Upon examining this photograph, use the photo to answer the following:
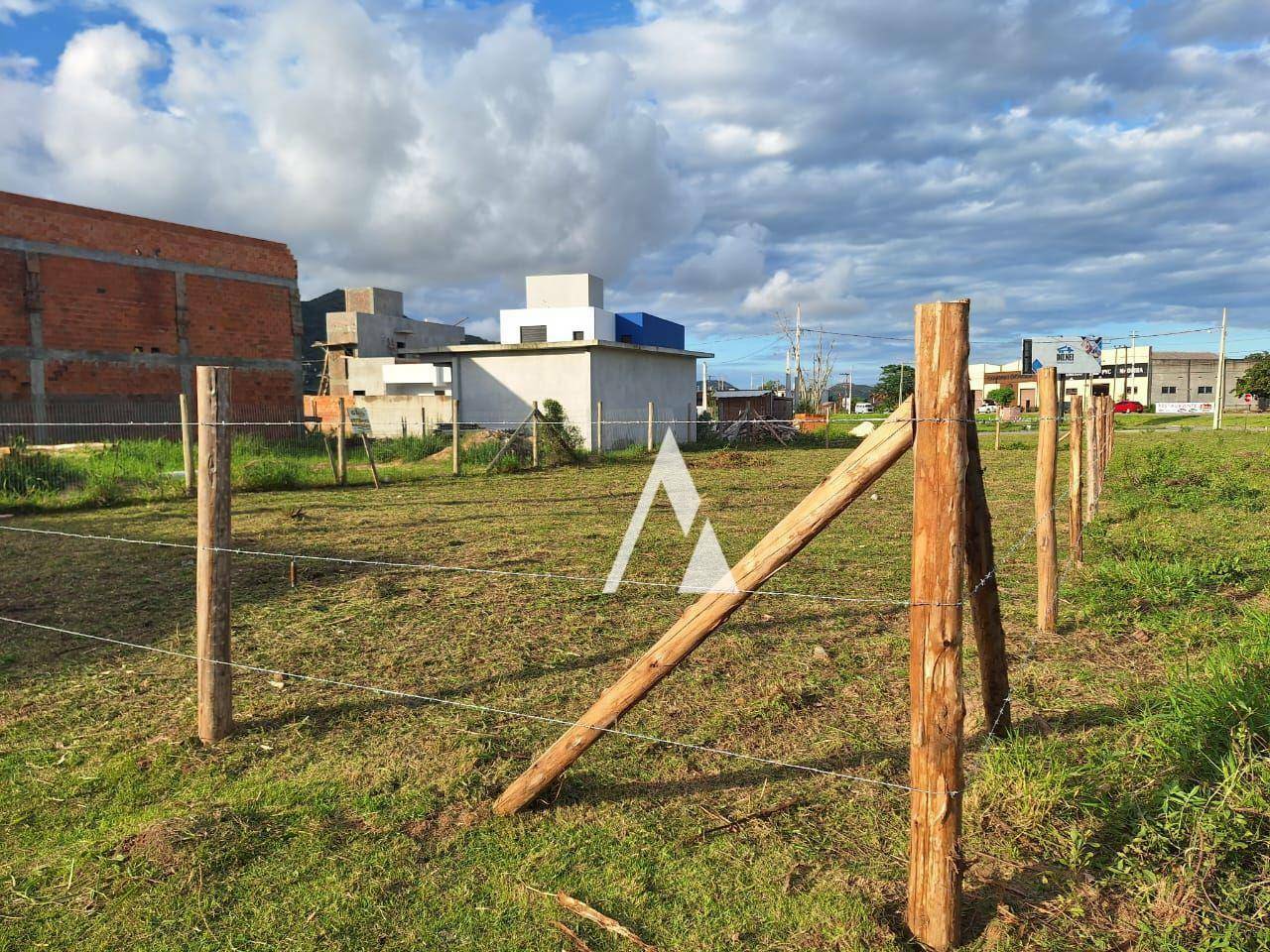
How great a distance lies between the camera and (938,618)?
2.50 metres

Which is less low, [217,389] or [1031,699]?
[217,389]

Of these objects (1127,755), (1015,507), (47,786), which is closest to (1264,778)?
(1127,755)

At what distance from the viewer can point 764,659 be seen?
5156 millimetres

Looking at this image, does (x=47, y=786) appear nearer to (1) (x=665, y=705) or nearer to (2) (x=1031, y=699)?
(1) (x=665, y=705)

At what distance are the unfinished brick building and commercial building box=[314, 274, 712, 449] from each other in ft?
14.4

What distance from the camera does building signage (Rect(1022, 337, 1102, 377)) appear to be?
55.5 m

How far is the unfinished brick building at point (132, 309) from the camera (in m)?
20.5

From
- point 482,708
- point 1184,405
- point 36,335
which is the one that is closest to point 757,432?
point 36,335

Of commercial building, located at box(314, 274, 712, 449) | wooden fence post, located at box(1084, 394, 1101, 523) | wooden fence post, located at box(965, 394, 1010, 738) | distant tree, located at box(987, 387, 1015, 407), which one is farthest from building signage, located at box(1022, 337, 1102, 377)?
wooden fence post, located at box(965, 394, 1010, 738)

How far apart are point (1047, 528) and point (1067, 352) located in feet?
198

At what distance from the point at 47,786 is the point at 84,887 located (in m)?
0.99

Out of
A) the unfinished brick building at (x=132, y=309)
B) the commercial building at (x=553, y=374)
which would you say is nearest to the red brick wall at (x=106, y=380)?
the unfinished brick building at (x=132, y=309)

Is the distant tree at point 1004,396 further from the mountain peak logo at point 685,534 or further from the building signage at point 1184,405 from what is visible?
the mountain peak logo at point 685,534

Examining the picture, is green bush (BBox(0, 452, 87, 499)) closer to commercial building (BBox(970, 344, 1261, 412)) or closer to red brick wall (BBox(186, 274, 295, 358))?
red brick wall (BBox(186, 274, 295, 358))
